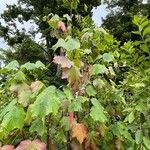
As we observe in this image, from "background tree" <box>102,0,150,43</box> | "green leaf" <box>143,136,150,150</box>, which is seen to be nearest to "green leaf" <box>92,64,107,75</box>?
"green leaf" <box>143,136,150,150</box>

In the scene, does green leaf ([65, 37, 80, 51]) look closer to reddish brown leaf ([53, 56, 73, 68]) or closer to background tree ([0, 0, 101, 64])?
reddish brown leaf ([53, 56, 73, 68])

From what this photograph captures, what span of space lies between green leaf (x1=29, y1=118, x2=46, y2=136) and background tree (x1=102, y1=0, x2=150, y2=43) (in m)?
25.5

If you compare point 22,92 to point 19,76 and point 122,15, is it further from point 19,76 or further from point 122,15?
point 122,15

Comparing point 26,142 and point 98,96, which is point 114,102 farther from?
point 26,142

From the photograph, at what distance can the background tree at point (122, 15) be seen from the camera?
28.1 m

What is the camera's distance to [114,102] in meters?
2.90

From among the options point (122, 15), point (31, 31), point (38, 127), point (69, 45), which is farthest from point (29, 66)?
point (122, 15)

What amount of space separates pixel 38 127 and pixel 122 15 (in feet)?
91.9

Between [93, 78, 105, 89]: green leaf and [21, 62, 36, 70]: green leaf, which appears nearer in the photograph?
[21, 62, 36, 70]: green leaf

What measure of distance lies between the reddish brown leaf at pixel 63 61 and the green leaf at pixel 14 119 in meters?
0.35

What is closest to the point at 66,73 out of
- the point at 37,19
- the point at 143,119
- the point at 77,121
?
the point at 77,121

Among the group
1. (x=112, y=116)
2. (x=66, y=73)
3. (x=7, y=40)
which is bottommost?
(x=7, y=40)

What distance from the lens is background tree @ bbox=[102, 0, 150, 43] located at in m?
28.1

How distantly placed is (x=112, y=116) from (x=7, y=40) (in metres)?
22.1
